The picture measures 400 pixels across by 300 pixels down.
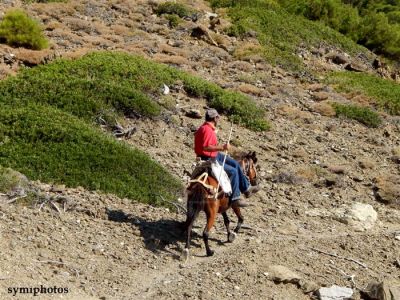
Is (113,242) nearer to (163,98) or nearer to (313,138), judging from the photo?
(163,98)

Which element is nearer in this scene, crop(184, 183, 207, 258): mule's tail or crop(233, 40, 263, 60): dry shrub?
crop(184, 183, 207, 258): mule's tail

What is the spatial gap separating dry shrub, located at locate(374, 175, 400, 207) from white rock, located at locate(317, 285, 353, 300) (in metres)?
6.89

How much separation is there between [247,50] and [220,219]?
16.4 metres

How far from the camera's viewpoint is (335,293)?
10.1 meters

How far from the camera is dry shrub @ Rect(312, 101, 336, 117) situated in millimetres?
22891

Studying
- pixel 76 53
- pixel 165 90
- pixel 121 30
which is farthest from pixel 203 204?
pixel 121 30

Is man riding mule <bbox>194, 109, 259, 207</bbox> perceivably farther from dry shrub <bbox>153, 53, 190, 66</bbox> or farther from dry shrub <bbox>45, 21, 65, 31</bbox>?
dry shrub <bbox>45, 21, 65, 31</bbox>

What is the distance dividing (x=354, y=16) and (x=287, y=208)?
1147 inches

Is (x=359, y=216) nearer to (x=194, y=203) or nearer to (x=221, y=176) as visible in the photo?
(x=221, y=176)

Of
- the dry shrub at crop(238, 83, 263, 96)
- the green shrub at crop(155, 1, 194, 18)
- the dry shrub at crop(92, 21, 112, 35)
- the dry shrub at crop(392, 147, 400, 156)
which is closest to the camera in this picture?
the dry shrub at crop(392, 147, 400, 156)

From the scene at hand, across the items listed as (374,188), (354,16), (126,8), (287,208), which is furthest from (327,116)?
(354,16)

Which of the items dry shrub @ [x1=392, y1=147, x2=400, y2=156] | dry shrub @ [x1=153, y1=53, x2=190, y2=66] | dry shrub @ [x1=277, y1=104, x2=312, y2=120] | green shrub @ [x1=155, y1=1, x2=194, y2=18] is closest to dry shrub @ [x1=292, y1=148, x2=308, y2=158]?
dry shrub @ [x1=277, y1=104, x2=312, y2=120]

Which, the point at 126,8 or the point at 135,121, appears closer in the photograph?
the point at 135,121

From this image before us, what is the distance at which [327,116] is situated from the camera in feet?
75.0
